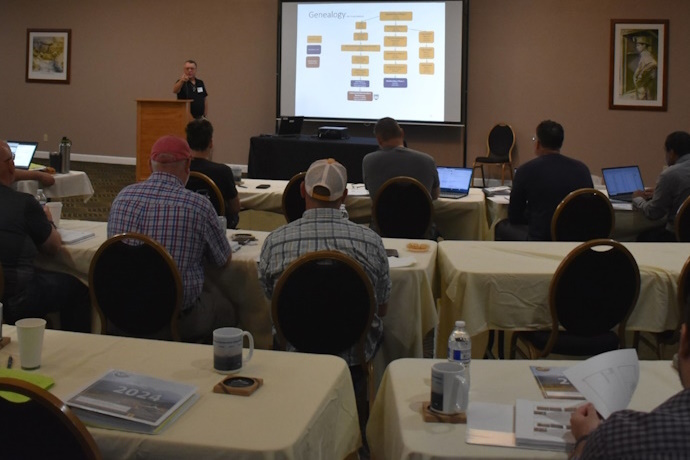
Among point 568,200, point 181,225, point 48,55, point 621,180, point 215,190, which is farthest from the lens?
point 48,55

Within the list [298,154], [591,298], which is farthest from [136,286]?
[298,154]

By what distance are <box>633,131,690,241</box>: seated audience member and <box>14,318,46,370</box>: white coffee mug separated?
14.3 feet

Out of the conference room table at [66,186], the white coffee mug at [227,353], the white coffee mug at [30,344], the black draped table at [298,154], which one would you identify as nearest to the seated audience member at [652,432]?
the white coffee mug at [227,353]

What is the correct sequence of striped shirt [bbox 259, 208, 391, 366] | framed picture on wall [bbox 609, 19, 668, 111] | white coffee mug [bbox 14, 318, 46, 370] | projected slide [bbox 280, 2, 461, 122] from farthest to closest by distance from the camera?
projected slide [bbox 280, 2, 461, 122], framed picture on wall [bbox 609, 19, 668, 111], striped shirt [bbox 259, 208, 391, 366], white coffee mug [bbox 14, 318, 46, 370]

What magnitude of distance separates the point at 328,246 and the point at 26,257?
1.56 meters

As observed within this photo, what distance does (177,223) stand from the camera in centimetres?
354

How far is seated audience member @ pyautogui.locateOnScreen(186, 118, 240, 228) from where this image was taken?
5.28 m

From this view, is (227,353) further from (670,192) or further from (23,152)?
(23,152)

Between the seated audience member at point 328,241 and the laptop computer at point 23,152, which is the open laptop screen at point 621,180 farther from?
the laptop computer at point 23,152

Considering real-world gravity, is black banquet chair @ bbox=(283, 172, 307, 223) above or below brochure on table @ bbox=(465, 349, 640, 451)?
above

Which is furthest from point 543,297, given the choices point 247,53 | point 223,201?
point 247,53

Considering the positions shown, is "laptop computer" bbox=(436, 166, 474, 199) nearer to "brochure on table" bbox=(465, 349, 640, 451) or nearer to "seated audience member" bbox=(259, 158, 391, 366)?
"seated audience member" bbox=(259, 158, 391, 366)

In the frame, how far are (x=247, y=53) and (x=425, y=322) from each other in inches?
357

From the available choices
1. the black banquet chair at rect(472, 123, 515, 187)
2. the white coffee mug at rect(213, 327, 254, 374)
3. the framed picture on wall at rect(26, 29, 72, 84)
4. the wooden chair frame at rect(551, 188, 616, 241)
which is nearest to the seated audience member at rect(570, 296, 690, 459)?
the white coffee mug at rect(213, 327, 254, 374)
